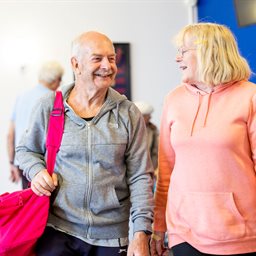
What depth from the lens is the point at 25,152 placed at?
5.39 feet

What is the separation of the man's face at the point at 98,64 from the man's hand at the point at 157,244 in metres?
0.63

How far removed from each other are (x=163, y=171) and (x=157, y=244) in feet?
0.96

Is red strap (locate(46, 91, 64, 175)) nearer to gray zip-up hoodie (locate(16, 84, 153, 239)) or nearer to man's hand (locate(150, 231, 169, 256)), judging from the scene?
gray zip-up hoodie (locate(16, 84, 153, 239))

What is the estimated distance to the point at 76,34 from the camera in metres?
4.49

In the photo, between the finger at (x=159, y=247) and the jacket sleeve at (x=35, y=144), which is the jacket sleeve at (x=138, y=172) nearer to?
the finger at (x=159, y=247)

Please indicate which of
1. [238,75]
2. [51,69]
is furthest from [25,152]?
[51,69]

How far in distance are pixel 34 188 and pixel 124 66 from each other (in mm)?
3211

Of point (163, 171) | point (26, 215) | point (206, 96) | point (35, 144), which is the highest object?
point (206, 96)

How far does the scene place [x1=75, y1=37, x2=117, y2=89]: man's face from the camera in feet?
5.19

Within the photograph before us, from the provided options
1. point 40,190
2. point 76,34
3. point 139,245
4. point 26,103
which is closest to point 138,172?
point 139,245

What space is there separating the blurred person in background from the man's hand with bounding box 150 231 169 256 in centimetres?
163

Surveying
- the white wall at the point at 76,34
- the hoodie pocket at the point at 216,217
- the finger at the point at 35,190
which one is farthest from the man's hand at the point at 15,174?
the hoodie pocket at the point at 216,217

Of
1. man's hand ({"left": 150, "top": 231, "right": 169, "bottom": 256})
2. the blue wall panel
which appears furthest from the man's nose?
the blue wall panel

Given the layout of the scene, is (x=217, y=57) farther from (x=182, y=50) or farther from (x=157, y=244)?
(x=157, y=244)
